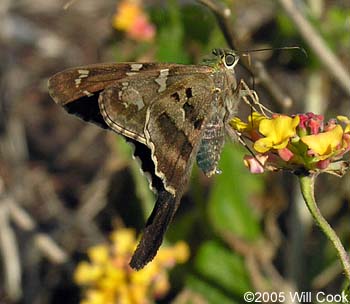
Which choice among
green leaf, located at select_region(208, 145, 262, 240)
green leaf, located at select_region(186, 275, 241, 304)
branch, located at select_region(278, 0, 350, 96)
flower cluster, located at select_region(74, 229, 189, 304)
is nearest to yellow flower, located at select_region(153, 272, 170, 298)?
flower cluster, located at select_region(74, 229, 189, 304)

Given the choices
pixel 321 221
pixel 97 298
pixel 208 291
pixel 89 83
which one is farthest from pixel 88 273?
pixel 321 221

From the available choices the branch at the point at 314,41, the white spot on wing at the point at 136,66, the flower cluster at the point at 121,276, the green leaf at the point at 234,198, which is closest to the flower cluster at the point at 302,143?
the white spot on wing at the point at 136,66

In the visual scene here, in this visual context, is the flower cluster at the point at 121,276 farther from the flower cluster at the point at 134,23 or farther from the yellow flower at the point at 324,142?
the yellow flower at the point at 324,142

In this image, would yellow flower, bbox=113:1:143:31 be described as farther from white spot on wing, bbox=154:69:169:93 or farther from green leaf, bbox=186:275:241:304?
white spot on wing, bbox=154:69:169:93

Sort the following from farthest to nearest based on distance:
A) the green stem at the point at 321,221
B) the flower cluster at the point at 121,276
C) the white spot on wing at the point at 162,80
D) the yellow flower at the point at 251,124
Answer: the flower cluster at the point at 121,276 < the white spot on wing at the point at 162,80 < the yellow flower at the point at 251,124 < the green stem at the point at 321,221

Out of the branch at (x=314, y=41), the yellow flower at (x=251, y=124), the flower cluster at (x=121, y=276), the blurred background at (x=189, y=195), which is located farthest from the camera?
the blurred background at (x=189, y=195)

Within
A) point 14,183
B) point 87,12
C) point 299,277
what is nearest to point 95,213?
point 14,183
